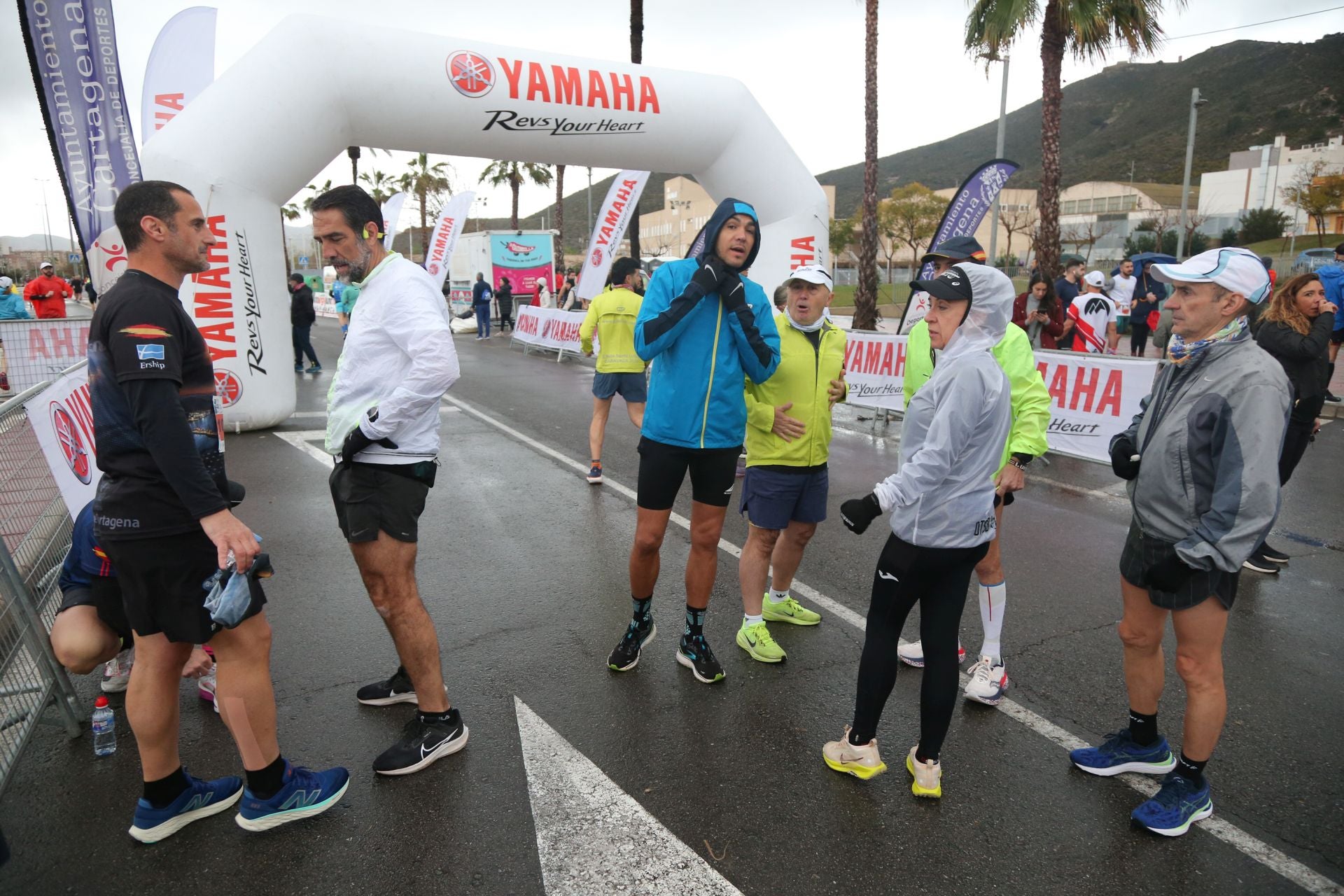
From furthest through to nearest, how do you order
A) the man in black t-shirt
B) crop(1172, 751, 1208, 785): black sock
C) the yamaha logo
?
the yamaha logo
crop(1172, 751, 1208, 785): black sock
the man in black t-shirt

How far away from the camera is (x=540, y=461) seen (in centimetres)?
814

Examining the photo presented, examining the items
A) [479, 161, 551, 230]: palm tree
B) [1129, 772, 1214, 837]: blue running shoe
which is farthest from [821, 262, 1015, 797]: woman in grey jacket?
[479, 161, 551, 230]: palm tree

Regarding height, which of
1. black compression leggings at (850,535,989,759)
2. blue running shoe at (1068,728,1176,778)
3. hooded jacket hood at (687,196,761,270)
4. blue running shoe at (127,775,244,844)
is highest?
hooded jacket hood at (687,196,761,270)

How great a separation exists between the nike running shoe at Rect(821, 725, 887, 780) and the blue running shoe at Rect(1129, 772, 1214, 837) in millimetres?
870

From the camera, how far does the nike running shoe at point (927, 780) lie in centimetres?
281

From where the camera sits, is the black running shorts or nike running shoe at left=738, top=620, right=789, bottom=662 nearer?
the black running shorts

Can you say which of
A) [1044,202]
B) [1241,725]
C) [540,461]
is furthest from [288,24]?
[1044,202]

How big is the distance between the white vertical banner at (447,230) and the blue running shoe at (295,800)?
60.2 ft

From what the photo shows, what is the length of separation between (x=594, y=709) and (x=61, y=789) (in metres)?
1.98

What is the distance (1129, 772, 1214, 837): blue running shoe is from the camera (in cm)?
262

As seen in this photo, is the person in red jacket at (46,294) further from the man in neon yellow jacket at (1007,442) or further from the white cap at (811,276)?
the man in neon yellow jacket at (1007,442)

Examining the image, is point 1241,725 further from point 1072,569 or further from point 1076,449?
point 1076,449

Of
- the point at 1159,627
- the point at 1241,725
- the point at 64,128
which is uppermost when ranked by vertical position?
the point at 64,128

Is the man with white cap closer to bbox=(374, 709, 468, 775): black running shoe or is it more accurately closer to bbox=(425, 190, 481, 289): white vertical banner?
bbox=(374, 709, 468, 775): black running shoe
